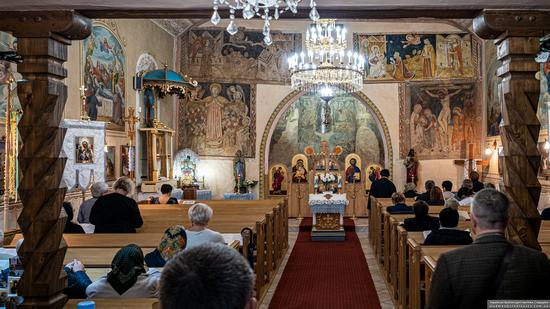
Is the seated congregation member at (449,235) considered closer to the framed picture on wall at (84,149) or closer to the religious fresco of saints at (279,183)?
the framed picture on wall at (84,149)

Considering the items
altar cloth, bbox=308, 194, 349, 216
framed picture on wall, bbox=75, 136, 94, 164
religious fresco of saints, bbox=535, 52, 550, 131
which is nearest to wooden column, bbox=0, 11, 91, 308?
framed picture on wall, bbox=75, 136, 94, 164

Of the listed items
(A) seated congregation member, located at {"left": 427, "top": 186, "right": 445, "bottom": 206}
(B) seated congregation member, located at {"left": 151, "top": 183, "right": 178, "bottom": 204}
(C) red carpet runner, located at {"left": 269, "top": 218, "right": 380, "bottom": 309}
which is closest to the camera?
(C) red carpet runner, located at {"left": 269, "top": 218, "right": 380, "bottom": 309}

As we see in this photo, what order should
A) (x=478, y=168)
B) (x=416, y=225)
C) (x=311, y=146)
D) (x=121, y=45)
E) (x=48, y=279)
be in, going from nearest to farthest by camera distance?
1. (x=48, y=279)
2. (x=416, y=225)
3. (x=121, y=45)
4. (x=478, y=168)
5. (x=311, y=146)

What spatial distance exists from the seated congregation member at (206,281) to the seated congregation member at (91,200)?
21.5ft

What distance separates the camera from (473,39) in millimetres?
17828

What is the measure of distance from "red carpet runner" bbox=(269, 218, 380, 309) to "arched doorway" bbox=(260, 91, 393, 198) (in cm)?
777

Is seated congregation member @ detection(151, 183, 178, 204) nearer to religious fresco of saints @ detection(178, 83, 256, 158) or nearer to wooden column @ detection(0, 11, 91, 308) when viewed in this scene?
wooden column @ detection(0, 11, 91, 308)

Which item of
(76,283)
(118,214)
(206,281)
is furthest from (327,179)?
(206,281)

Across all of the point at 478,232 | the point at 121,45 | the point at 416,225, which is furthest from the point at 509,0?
the point at 121,45

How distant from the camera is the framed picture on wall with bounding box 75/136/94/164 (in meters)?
9.77

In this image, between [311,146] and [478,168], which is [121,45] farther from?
[478,168]

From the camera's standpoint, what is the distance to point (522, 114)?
423 centimetres

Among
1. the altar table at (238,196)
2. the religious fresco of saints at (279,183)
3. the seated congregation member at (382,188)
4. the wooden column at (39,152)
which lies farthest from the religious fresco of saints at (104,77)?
the wooden column at (39,152)

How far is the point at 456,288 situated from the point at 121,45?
40.1 feet
